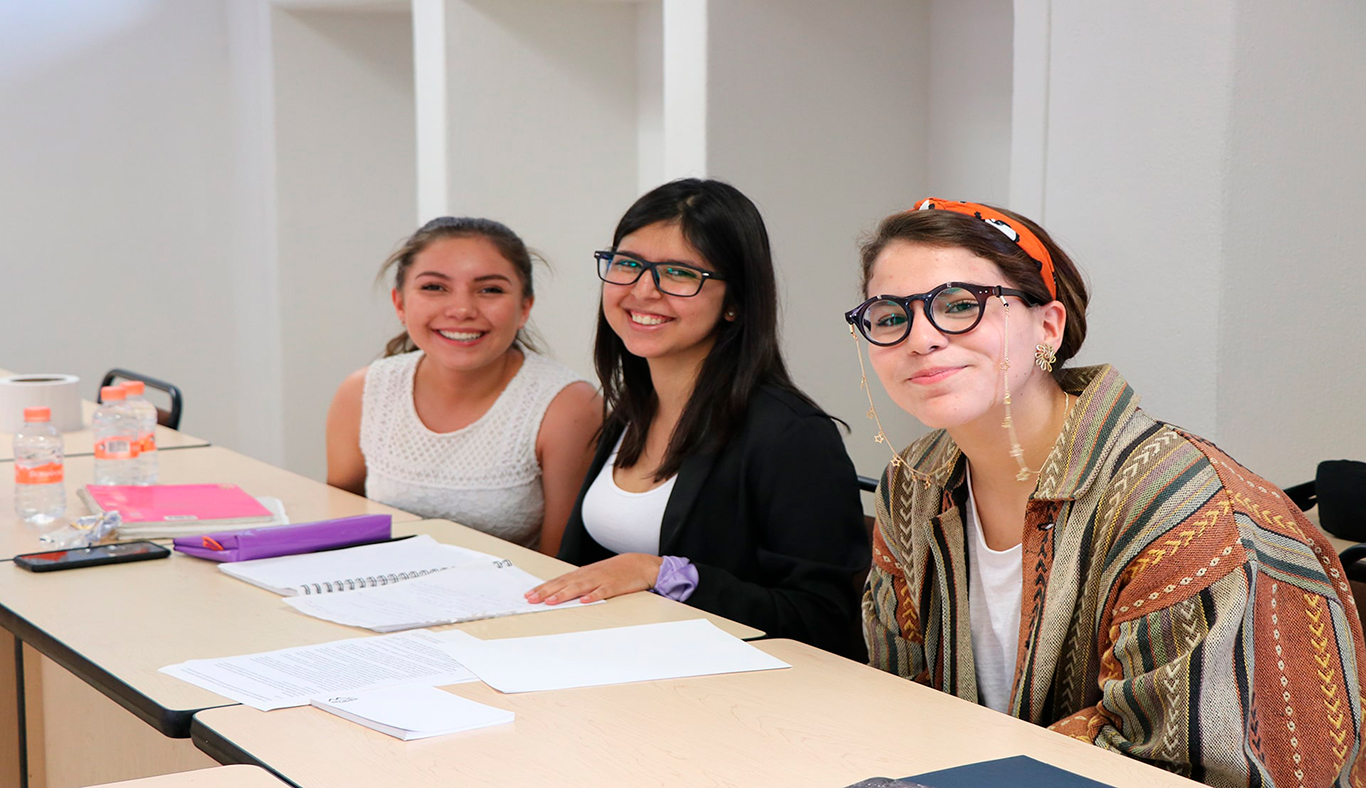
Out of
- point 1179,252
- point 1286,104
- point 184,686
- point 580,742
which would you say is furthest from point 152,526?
point 1286,104

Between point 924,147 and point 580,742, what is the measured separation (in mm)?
3185

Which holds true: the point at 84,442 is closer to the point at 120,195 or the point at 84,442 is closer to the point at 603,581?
the point at 603,581

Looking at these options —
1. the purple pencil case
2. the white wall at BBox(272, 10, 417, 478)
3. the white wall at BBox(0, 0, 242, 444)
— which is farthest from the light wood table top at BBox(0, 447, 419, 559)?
the white wall at BBox(0, 0, 242, 444)

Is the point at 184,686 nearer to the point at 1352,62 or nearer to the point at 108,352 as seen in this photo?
the point at 1352,62

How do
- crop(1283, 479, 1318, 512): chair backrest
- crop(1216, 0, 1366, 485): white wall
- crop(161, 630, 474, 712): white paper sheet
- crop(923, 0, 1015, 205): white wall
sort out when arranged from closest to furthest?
crop(161, 630, 474, 712): white paper sheet → crop(1283, 479, 1318, 512): chair backrest → crop(1216, 0, 1366, 485): white wall → crop(923, 0, 1015, 205): white wall

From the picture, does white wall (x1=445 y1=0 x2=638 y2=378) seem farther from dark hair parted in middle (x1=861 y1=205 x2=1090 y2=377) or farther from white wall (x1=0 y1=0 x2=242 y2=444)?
dark hair parted in middle (x1=861 y1=205 x2=1090 y2=377)

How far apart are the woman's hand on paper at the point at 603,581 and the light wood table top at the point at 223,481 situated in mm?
718

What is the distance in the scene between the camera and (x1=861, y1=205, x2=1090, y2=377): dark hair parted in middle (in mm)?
1552

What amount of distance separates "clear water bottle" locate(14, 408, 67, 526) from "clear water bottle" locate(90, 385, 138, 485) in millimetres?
225

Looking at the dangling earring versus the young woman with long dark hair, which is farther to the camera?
the young woman with long dark hair

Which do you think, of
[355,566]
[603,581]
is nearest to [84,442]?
[355,566]

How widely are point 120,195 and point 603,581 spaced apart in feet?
16.3

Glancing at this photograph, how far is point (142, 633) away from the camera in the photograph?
5.72 feet

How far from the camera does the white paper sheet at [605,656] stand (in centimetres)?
155
